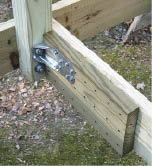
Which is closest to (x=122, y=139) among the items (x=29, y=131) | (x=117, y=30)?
(x=29, y=131)

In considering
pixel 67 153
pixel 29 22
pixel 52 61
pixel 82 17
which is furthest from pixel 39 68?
pixel 67 153

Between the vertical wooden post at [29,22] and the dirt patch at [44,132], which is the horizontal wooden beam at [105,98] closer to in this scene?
the vertical wooden post at [29,22]

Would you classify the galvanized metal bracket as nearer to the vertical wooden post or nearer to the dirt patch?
the vertical wooden post

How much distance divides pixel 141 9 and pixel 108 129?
0.96m

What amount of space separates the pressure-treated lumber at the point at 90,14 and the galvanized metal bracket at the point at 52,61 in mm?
221

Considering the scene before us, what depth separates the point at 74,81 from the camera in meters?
1.61

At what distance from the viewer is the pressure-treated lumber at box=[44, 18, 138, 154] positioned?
1.40 meters

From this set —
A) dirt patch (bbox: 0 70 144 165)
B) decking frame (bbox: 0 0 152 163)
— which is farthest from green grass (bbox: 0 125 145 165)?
decking frame (bbox: 0 0 152 163)

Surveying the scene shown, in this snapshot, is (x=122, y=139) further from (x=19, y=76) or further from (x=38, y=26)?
(x=19, y=76)

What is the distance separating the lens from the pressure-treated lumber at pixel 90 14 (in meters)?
1.86

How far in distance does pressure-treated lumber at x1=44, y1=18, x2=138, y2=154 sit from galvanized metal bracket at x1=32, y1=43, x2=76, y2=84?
21 millimetres

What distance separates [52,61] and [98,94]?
0.28 metres

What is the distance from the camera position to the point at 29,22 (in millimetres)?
1645

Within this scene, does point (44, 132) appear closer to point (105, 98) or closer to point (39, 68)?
point (39, 68)
